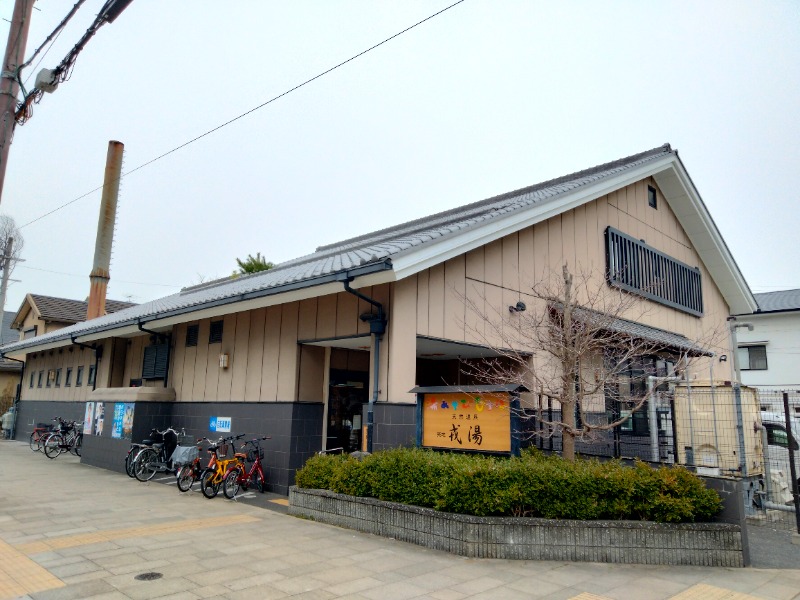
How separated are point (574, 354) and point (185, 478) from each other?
23.5ft

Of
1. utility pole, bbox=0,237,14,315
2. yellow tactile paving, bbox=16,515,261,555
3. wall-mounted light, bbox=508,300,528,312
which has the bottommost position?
yellow tactile paving, bbox=16,515,261,555

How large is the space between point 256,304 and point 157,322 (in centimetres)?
405

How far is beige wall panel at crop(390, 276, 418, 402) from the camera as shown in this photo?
841cm

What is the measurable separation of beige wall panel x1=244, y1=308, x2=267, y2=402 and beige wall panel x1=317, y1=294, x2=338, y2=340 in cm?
173

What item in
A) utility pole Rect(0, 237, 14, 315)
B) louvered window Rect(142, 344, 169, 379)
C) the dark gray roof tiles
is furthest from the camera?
utility pole Rect(0, 237, 14, 315)

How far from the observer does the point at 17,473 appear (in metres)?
12.1

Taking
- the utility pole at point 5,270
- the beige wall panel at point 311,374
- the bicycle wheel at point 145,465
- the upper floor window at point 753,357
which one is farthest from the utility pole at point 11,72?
the utility pole at point 5,270

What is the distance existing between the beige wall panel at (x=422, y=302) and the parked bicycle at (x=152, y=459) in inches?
247

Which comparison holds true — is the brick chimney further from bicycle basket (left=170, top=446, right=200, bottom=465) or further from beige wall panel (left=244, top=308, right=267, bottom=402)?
beige wall panel (left=244, top=308, right=267, bottom=402)

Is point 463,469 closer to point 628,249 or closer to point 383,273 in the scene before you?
point 383,273

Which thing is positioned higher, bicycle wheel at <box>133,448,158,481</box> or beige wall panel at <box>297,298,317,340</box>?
beige wall panel at <box>297,298,317,340</box>

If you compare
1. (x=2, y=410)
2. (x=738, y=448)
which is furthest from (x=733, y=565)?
(x=2, y=410)

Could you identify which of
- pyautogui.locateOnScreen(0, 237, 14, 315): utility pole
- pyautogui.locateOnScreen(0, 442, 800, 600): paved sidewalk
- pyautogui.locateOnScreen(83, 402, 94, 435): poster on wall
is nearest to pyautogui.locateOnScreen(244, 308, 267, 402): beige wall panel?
pyautogui.locateOnScreen(0, 442, 800, 600): paved sidewalk

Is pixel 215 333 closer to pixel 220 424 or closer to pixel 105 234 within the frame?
pixel 220 424
